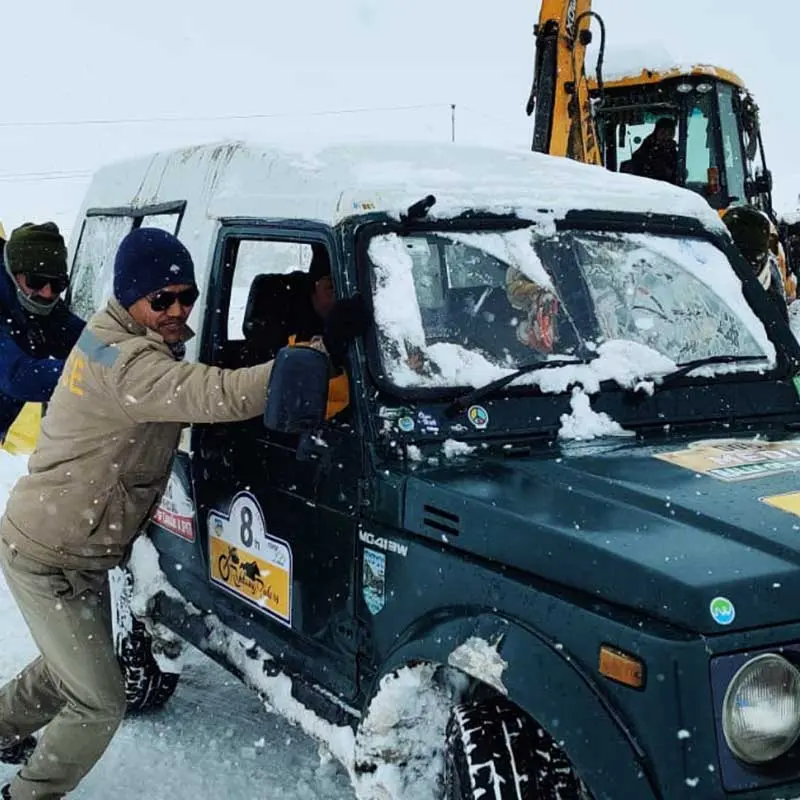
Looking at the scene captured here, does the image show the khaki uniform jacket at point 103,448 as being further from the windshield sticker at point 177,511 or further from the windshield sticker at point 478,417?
the windshield sticker at point 478,417

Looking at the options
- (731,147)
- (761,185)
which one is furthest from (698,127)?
(761,185)

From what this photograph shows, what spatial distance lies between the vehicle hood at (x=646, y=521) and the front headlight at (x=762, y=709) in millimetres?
98

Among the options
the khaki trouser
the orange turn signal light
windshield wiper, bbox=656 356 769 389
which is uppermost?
windshield wiper, bbox=656 356 769 389

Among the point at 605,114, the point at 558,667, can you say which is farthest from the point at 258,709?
the point at 605,114

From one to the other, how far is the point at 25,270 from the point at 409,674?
2.44 meters

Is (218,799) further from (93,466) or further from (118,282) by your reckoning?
(118,282)

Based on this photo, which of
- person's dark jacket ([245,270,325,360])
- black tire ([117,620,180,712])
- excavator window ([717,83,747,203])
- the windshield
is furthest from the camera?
excavator window ([717,83,747,203])

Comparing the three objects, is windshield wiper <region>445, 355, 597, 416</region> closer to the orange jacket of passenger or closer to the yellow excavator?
the orange jacket of passenger

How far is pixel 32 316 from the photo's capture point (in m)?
4.24

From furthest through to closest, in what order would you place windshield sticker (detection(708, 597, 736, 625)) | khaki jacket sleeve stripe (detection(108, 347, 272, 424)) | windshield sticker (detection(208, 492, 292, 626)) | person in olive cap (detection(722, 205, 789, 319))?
person in olive cap (detection(722, 205, 789, 319)) < windshield sticker (detection(208, 492, 292, 626)) < khaki jacket sleeve stripe (detection(108, 347, 272, 424)) < windshield sticker (detection(708, 597, 736, 625))

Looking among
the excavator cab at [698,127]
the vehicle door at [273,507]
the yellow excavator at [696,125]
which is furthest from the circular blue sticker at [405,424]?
the excavator cab at [698,127]

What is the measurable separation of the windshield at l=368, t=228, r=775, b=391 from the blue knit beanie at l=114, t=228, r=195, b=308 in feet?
1.95

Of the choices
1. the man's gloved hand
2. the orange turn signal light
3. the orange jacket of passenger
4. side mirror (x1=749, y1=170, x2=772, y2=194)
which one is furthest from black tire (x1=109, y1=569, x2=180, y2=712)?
side mirror (x1=749, y1=170, x2=772, y2=194)

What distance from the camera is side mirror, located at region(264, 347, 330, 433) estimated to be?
2.56 metres
